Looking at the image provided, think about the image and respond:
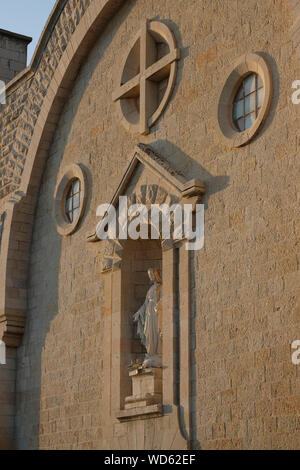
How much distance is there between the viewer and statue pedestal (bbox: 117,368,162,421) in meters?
12.1

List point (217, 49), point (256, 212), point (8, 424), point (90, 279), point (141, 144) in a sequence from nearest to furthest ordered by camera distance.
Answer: point (256, 212)
point (217, 49)
point (141, 144)
point (90, 279)
point (8, 424)

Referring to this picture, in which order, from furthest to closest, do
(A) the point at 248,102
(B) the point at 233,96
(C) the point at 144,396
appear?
(C) the point at 144,396 → (B) the point at 233,96 → (A) the point at 248,102

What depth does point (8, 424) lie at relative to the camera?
15672 millimetres

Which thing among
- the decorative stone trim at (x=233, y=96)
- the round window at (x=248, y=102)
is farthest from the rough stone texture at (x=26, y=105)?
the round window at (x=248, y=102)

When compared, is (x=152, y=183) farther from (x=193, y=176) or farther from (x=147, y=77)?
(x=147, y=77)

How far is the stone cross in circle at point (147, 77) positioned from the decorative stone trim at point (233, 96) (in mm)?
1399

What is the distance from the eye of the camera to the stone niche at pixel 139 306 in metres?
11.9

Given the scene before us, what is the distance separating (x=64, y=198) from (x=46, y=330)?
7.30 ft

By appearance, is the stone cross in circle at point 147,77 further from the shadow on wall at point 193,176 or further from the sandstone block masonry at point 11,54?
the sandstone block masonry at point 11,54

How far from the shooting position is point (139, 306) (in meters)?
13.4

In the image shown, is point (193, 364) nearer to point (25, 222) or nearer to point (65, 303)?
point (65, 303)

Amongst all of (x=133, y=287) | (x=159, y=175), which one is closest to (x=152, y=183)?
(x=159, y=175)

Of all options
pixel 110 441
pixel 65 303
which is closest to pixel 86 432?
pixel 110 441

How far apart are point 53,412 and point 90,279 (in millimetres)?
2212
